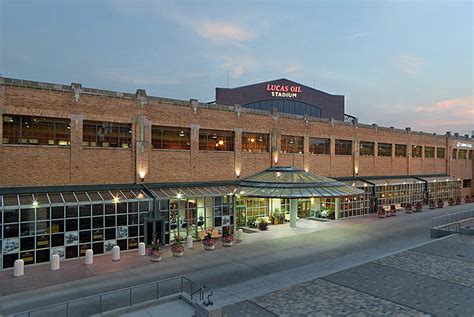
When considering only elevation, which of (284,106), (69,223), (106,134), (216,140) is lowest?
(69,223)

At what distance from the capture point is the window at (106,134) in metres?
25.7

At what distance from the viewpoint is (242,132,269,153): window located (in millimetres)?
35019

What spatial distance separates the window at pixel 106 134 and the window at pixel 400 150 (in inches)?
1629

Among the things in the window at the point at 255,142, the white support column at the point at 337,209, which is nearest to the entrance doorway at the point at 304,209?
the white support column at the point at 337,209

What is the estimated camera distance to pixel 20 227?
21.5 meters

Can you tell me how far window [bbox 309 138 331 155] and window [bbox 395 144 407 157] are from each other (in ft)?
53.5

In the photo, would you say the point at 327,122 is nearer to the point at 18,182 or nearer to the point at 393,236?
the point at 393,236

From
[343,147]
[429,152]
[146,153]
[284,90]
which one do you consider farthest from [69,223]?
[284,90]

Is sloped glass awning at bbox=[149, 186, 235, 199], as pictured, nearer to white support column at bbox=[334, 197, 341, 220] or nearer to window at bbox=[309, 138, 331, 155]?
window at bbox=[309, 138, 331, 155]

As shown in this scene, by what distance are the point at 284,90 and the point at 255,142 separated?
5180 centimetres

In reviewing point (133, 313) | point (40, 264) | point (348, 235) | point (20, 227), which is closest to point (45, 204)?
point (20, 227)

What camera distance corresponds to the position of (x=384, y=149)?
166ft

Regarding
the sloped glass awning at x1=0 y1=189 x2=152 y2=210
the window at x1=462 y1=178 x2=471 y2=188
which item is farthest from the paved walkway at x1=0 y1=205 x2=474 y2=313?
the window at x1=462 y1=178 x2=471 y2=188

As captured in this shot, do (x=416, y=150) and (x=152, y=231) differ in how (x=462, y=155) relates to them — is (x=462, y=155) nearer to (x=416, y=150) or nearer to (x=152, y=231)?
(x=416, y=150)
